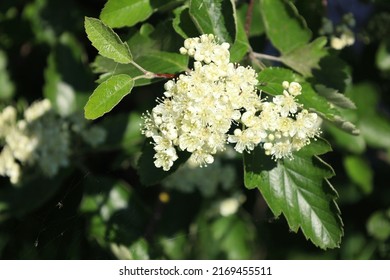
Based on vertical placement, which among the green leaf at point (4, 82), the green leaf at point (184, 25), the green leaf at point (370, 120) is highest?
the green leaf at point (184, 25)

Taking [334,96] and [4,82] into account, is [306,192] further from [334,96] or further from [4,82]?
[4,82]

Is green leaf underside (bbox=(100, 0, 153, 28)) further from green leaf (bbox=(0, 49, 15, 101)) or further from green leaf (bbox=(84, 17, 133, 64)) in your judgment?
green leaf (bbox=(0, 49, 15, 101))

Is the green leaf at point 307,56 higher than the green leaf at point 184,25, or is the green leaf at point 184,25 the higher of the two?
the green leaf at point 184,25

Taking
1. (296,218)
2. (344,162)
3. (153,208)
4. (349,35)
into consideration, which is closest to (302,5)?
(349,35)

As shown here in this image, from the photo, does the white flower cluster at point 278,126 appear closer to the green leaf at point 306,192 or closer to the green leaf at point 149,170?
the green leaf at point 306,192

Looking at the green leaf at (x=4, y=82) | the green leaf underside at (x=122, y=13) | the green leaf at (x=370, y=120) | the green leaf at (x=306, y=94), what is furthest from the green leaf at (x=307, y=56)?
the green leaf at (x=4, y=82)

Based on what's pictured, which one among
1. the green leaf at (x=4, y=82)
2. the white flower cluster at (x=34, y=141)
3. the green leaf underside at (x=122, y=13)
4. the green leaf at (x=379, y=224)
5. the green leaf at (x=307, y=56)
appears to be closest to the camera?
the green leaf underside at (x=122, y=13)

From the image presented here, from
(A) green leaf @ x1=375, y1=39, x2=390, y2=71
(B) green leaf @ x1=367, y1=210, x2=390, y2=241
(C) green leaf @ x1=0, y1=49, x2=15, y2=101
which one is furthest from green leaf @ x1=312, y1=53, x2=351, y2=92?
(C) green leaf @ x1=0, y1=49, x2=15, y2=101
